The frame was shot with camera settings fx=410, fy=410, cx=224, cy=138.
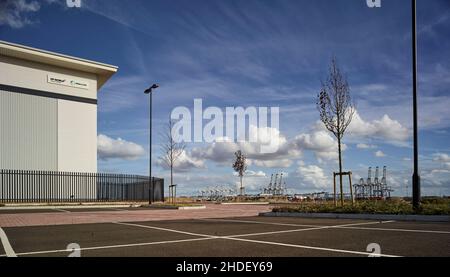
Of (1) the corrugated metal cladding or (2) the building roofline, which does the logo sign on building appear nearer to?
(2) the building roofline

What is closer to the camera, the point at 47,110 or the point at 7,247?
the point at 7,247

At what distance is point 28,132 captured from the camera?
1339 inches

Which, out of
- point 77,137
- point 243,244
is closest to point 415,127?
point 243,244

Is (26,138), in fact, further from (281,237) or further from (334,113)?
(281,237)

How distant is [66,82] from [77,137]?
16.6ft

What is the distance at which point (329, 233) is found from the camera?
902cm

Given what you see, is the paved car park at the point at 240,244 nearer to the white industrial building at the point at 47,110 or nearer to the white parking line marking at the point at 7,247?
the white parking line marking at the point at 7,247

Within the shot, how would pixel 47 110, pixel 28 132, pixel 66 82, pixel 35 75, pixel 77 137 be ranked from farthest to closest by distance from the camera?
pixel 77 137, pixel 66 82, pixel 47 110, pixel 35 75, pixel 28 132

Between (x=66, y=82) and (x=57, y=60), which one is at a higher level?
(x=57, y=60)

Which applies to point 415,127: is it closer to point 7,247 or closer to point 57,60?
point 7,247
